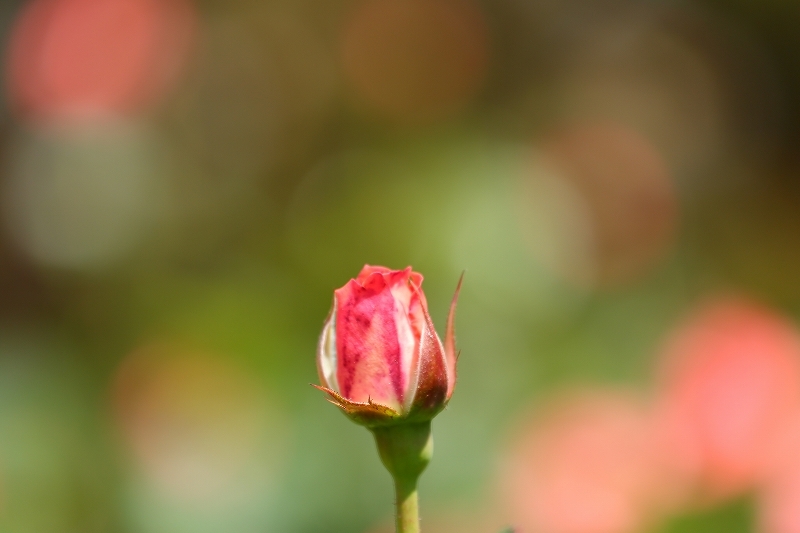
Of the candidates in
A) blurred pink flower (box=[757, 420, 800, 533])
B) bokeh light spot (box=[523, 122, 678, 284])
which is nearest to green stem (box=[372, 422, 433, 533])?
blurred pink flower (box=[757, 420, 800, 533])

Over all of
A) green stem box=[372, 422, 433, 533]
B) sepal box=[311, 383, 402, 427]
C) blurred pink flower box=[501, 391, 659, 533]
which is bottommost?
green stem box=[372, 422, 433, 533]

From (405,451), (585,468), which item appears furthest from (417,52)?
(405,451)

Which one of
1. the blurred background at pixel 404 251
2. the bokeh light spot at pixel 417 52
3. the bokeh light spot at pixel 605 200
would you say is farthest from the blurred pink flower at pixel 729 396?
the bokeh light spot at pixel 417 52

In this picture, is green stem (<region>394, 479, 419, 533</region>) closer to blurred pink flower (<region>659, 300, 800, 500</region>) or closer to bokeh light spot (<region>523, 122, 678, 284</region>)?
blurred pink flower (<region>659, 300, 800, 500</region>)

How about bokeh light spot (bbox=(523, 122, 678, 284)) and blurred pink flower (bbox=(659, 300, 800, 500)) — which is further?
→ bokeh light spot (bbox=(523, 122, 678, 284))

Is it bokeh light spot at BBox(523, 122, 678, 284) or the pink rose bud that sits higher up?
bokeh light spot at BBox(523, 122, 678, 284)

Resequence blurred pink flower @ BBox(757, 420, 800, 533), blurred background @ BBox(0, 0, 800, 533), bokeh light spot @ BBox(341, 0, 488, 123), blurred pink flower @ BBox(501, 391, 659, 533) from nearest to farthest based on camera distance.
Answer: blurred pink flower @ BBox(757, 420, 800, 533), blurred pink flower @ BBox(501, 391, 659, 533), blurred background @ BBox(0, 0, 800, 533), bokeh light spot @ BBox(341, 0, 488, 123)
